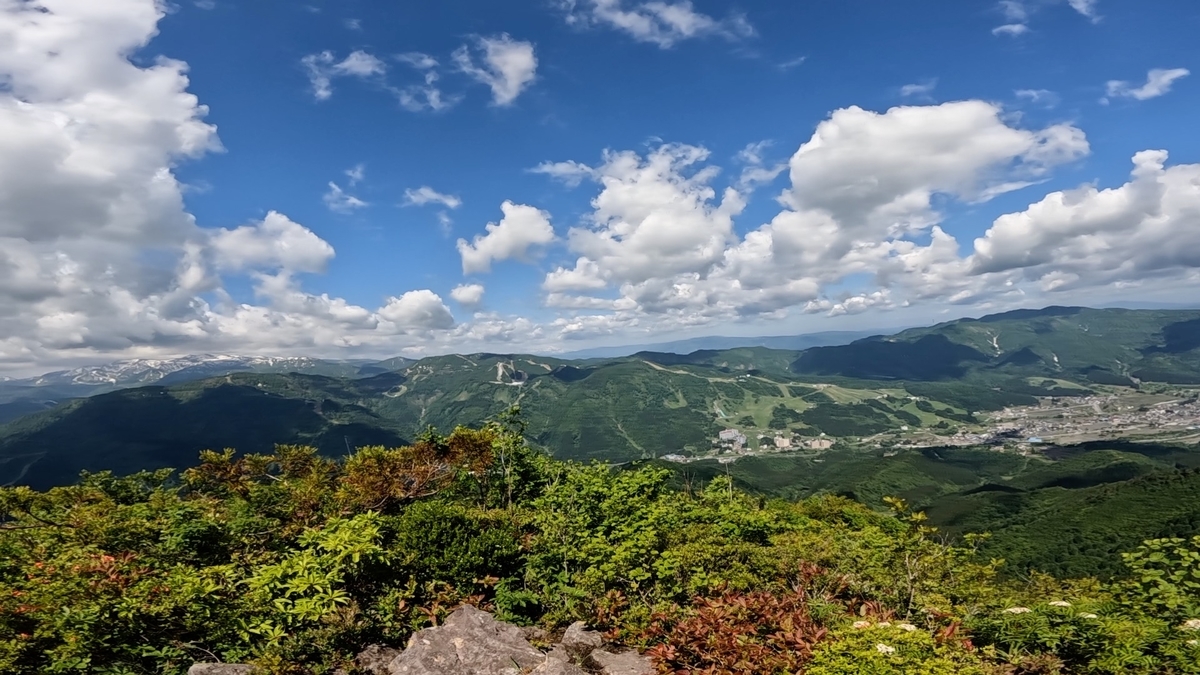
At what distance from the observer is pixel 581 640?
1207 cm

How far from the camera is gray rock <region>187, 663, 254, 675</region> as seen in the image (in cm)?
954

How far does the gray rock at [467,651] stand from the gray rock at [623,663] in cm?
130

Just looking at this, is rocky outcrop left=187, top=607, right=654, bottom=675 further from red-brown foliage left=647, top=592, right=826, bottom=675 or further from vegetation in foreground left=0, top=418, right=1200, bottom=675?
red-brown foliage left=647, top=592, right=826, bottom=675

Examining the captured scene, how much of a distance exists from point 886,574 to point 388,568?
13.7m

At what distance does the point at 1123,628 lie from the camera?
9.26 meters

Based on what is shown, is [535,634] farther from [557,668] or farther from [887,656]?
[887,656]

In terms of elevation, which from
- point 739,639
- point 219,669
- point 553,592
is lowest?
point 553,592

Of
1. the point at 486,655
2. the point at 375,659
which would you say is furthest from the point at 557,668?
the point at 375,659

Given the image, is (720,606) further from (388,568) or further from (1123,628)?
(388,568)

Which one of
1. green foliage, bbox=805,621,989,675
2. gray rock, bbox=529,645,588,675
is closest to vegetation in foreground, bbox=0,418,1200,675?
green foliage, bbox=805,621,989,675

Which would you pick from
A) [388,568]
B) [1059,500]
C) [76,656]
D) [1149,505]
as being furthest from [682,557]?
[1059,500]

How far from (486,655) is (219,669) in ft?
16.5

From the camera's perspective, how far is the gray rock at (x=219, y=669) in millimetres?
9539

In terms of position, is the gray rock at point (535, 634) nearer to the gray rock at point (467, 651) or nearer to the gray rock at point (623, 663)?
the gray rock at point (467, 651)
